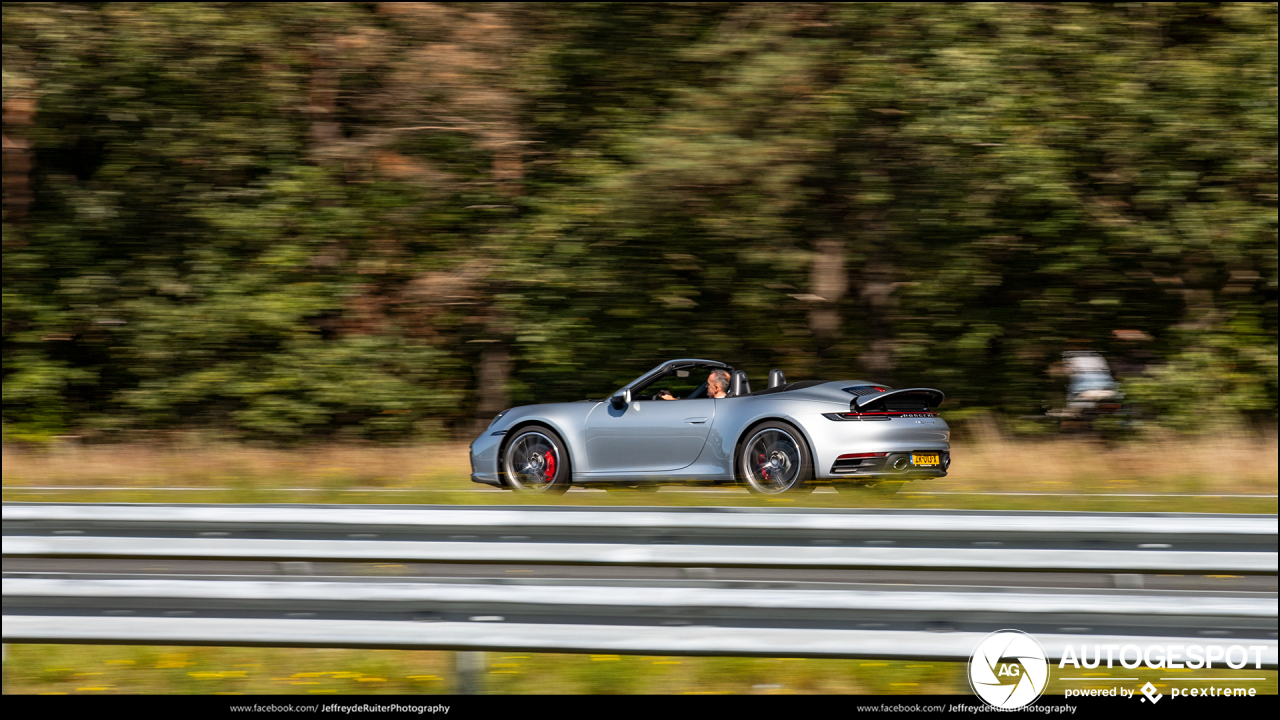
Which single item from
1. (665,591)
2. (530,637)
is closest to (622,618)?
(665,591)

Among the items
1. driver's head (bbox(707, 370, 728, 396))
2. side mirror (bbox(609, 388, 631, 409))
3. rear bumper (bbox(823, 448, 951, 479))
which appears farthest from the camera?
side mirror (bbox(609, 388, 631, 409))

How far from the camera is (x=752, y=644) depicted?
182 inches

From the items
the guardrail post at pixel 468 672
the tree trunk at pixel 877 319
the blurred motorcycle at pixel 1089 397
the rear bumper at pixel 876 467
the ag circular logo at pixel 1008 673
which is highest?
the tree trunk at pixel 877 319

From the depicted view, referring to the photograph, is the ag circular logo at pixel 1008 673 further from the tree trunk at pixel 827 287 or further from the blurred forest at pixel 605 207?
the tree trunk at pixel 827 287

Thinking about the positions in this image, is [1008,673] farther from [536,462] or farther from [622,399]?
[536,462]

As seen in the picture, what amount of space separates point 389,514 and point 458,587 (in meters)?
0.44

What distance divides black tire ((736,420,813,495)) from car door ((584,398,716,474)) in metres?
0.37

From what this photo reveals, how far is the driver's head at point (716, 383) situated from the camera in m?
9.27

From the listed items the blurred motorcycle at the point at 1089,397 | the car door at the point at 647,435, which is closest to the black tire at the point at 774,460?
the car door at the point at 647,435

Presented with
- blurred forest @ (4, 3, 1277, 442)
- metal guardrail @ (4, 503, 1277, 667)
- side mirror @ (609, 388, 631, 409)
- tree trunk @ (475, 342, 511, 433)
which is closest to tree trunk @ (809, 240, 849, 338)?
blurred forest @ (4, 3, 1277, 442)

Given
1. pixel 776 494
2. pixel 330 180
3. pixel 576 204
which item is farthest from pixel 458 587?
pixel 330 180

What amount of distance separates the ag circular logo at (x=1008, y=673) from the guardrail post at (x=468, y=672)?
1.93 metres

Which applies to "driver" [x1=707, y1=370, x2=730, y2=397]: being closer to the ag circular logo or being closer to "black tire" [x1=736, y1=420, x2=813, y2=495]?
"black tire" [x1=736, y1=420, x2=813, y2=495]

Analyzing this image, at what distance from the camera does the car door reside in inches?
360
